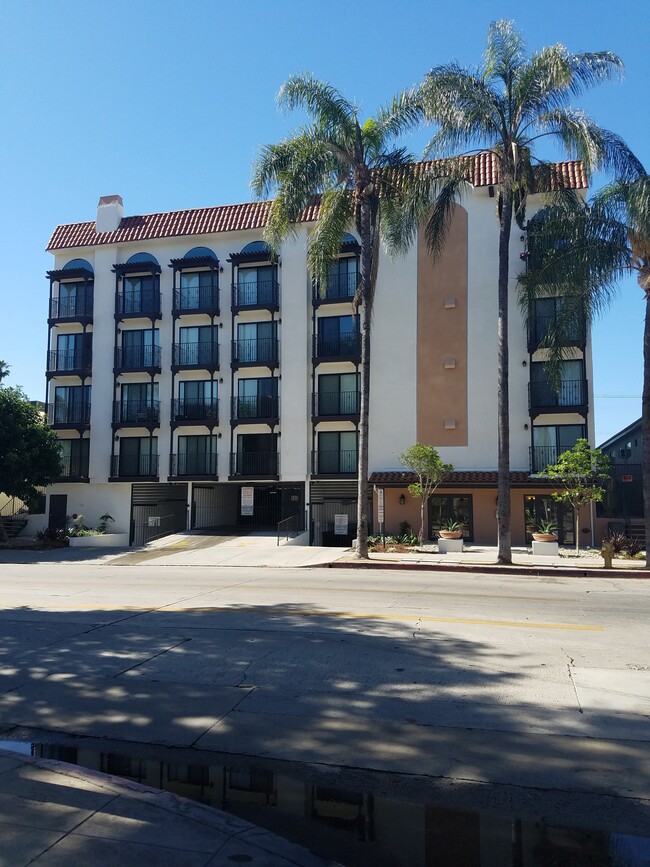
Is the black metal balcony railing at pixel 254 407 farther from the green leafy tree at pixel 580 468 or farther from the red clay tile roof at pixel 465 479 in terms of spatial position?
the green leafy tree at pixel 580 468

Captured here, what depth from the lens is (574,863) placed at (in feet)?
13.0

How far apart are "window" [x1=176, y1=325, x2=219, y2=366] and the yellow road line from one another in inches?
898

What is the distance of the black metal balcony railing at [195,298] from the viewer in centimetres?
3431

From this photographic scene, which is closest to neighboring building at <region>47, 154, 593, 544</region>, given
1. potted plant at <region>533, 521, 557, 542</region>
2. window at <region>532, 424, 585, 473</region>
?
window at <region>532, 424, 585, 473</region>

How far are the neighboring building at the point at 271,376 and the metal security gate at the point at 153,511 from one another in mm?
113

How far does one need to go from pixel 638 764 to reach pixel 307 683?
10.9 ft

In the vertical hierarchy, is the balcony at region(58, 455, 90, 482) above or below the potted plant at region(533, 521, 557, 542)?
above

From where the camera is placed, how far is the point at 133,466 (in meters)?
34.9

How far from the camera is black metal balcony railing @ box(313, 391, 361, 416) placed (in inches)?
1264

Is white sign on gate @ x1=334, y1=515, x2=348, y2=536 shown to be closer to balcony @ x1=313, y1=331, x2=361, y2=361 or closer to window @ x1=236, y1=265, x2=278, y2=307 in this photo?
balcony @ x1=313, y1=331, x2=361, y2=361

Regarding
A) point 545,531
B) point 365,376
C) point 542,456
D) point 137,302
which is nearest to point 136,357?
point 137,302

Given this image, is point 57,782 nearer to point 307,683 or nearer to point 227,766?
point 227,766

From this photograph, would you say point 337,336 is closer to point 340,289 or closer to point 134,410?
point 340,289

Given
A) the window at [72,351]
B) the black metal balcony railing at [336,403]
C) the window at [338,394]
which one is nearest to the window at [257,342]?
the window at [338,394]
